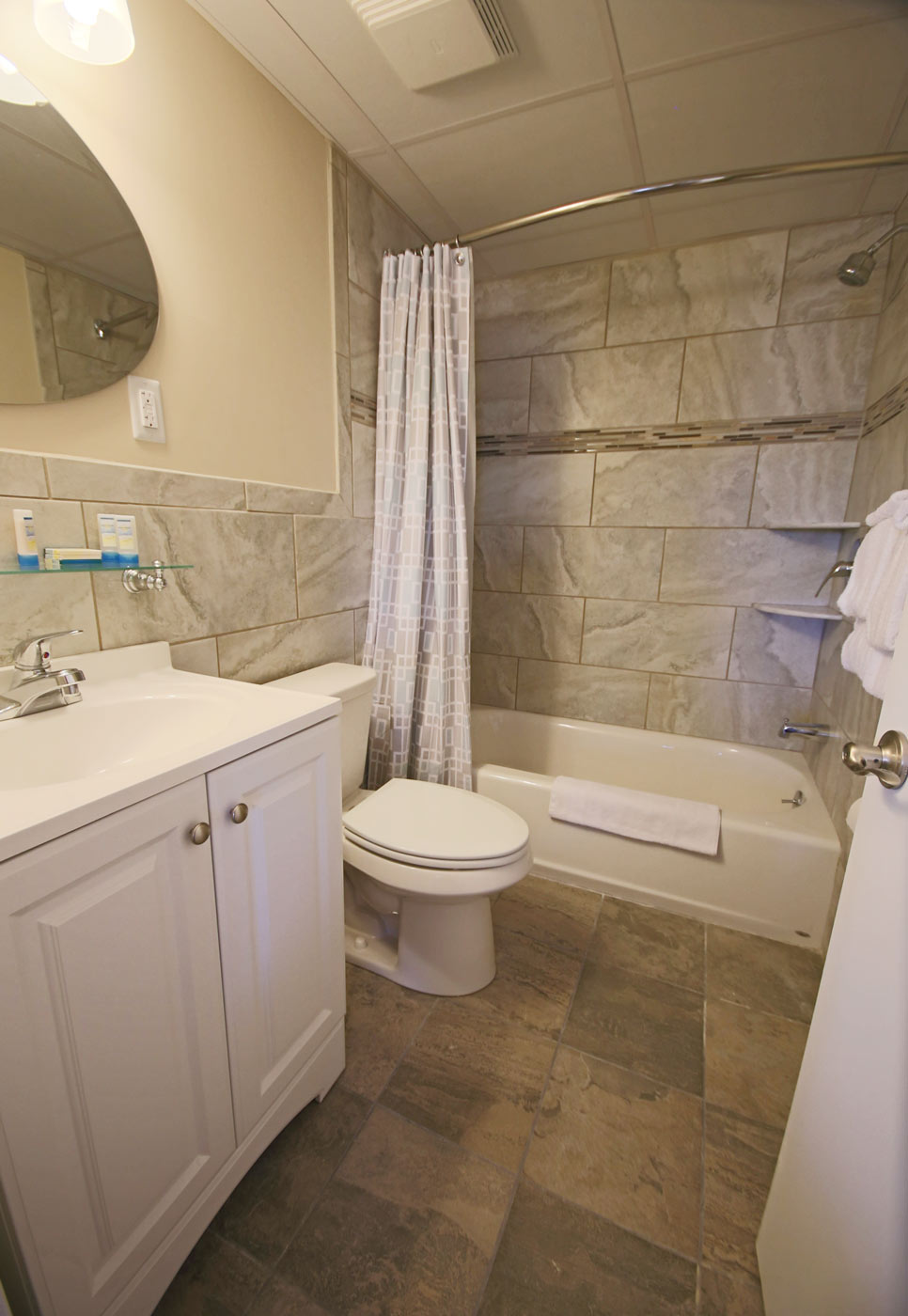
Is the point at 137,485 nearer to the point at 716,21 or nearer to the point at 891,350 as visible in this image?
the point at 716,21

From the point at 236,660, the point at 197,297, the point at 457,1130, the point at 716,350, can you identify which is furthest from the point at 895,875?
the point at 716,350

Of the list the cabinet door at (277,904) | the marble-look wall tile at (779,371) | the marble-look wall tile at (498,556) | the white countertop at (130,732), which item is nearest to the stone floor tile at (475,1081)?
the cabinet door at (277,904)

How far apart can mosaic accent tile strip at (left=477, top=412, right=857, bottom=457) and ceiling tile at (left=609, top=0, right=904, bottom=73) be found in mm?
1032

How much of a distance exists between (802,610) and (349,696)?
5.17 ft

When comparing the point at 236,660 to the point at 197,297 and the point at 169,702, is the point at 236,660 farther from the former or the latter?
the point at 197,297

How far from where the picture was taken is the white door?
1.84ft

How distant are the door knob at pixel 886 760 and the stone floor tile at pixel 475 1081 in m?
1.03

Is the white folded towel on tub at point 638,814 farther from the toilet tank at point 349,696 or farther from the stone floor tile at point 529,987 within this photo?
the toilet tank at point 349,696

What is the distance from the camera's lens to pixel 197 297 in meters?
1.24

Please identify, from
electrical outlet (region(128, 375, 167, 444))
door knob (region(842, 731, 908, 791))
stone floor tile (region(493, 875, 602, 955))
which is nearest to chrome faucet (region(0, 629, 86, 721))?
electrical outlet (region(128, 375, 167, 444))

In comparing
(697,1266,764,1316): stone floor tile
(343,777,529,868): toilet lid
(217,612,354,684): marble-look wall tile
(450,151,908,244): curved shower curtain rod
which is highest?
(450,151,908,244): curved shower curtain rod

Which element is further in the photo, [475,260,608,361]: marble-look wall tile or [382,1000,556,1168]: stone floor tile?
[475,260,608,361]: marble-look wall tile

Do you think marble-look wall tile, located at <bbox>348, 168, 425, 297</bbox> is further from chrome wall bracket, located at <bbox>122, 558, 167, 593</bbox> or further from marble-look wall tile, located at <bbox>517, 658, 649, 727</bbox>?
marble-look wall tile, located at <bbox>517, 658, 649, 727</bbox>

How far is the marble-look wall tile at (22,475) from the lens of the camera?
929 mm
